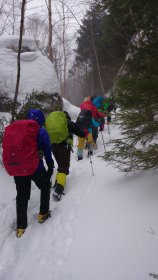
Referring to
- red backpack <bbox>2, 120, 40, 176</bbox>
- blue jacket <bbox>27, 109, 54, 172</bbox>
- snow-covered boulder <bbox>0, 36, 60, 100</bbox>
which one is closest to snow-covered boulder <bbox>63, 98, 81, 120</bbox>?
snow-covered boulder <bbox>0, 36, 60, 100</bbox>

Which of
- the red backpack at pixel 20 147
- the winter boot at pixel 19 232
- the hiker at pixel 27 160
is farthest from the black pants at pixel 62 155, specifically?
the winter boot at pixel 19 232

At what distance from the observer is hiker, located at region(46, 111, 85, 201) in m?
6.02

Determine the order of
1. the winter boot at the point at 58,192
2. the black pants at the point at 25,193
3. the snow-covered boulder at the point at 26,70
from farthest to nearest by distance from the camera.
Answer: the snow-covered boulder at the point at 26,70 < the winter boot at the point at 58,192 < the black pants at the point at 25,193

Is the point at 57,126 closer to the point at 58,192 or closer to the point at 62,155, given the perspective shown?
the point at 62,155

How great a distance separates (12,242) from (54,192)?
1550mm

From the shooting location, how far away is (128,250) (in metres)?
3.56

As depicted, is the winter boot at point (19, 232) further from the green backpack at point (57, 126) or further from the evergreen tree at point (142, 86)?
the green backpack at point (57, 126)

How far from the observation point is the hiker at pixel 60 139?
6023mm

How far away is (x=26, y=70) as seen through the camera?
47.6 ft

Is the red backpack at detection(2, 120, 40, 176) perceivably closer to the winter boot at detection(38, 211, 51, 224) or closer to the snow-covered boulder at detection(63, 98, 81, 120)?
the winter boot at detection(38, 211, 51, 224)

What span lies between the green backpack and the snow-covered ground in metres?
1.17

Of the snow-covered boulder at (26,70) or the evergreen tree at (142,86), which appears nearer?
the evergreen tree at (142,86)

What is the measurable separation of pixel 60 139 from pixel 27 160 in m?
1.57

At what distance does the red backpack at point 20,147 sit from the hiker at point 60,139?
129cm
